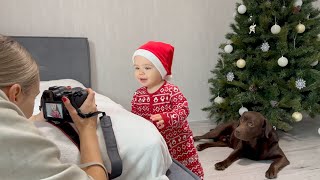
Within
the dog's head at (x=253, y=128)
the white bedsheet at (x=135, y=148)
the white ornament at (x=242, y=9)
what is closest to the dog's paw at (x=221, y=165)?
the dog's head at (x=253, y=128)

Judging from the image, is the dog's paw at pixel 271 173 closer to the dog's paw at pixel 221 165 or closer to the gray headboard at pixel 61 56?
the dog's paw at pixel 221 165

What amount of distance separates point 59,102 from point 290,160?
1739 mm

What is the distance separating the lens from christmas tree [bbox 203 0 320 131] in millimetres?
2277

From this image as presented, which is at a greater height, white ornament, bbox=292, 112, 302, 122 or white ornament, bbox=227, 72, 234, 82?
white ornament, bbox=227, 72, 234, 82

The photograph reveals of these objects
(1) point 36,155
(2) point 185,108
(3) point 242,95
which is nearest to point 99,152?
(1) point 36,155

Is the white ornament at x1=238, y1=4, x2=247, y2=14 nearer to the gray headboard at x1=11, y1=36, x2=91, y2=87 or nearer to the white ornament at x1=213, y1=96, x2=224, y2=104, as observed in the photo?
the white ornament at x1=213, y1=96, x2=224, y2=104

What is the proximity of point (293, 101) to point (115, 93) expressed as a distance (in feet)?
4.48

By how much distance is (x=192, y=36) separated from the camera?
9.18 ft

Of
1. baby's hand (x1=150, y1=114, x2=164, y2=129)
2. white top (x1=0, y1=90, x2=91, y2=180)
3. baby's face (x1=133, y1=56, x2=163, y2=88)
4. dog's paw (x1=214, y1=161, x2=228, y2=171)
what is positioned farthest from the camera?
dog's paw (x1=214, y1=161, x2=228, y2=171)

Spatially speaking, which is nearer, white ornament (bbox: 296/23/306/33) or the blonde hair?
the blonde hair

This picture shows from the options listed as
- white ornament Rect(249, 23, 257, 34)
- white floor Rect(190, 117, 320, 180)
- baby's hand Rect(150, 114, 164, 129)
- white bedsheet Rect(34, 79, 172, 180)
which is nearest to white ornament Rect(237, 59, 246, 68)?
white ornament Rect(249, 23, 257, 34)

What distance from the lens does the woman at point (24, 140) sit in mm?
521

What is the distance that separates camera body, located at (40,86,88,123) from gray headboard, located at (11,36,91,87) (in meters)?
1.53

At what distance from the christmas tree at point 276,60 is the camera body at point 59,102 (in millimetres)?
1759
